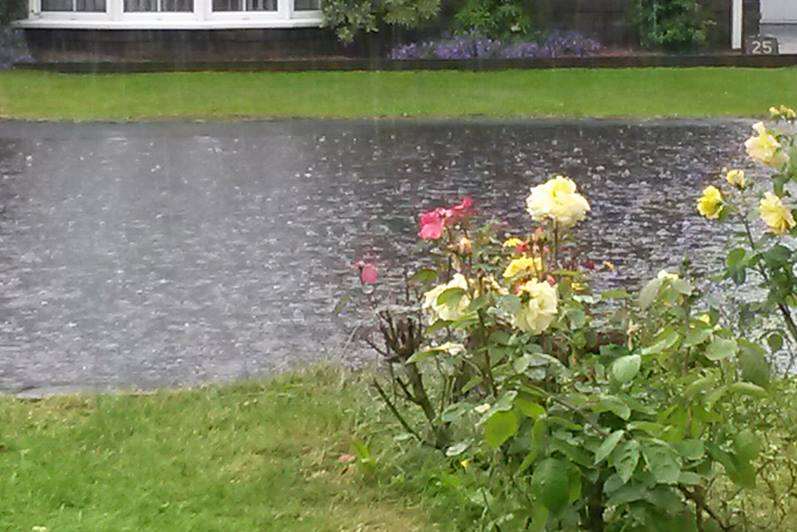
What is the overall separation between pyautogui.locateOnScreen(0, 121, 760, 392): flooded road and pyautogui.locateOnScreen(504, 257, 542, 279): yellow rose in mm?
2311

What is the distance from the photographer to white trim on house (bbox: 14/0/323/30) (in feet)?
74.2

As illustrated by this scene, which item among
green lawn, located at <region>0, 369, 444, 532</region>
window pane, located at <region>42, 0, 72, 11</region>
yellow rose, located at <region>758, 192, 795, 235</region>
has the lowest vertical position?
green lawn, located at <region>0, 369, 444, 532</region>

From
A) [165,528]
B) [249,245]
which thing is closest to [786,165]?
[165,528]

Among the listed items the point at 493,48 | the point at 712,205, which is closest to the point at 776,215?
the point at 712,205

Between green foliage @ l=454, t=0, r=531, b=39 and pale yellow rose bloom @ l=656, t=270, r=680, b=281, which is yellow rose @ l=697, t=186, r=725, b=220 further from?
green foliage @ l=454, t=0, r=531, b=39

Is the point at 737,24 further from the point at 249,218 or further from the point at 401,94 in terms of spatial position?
the point at 249,218

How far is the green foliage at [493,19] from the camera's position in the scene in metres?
22.6

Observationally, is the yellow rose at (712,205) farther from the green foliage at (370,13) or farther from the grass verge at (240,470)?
the green foliage at (370,13)

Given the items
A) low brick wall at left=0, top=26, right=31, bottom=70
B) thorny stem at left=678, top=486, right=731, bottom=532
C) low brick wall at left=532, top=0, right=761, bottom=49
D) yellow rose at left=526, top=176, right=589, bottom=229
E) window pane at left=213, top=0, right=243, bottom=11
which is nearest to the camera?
thorny stem at left=678, top=486, right=731, bottom=532

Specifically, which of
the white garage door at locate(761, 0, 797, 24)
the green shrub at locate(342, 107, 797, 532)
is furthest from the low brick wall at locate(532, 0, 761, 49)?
the green shrub at locate(342, 107, 797, 532)

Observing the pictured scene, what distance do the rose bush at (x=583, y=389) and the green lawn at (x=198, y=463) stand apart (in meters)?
0.46

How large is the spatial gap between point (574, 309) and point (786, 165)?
30.9 inches

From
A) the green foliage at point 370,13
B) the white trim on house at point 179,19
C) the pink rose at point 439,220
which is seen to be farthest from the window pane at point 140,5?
the pink rose at point 439,220

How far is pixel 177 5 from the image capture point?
22922 mm
